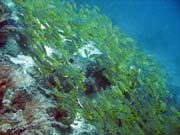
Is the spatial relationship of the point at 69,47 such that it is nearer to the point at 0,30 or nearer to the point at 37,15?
the point at 37,15

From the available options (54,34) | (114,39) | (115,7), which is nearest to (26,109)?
(54,34)

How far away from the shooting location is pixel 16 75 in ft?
17.1

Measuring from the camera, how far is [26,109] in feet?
15.9

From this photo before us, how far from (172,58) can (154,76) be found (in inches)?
848

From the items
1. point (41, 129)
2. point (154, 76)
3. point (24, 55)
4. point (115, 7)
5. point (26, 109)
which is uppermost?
point (115, 7)

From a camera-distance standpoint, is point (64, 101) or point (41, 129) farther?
point (64, 101)

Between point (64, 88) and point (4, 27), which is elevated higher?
point (4, 27)

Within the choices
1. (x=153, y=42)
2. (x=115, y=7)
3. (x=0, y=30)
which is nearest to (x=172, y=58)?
(x=153, y=42)

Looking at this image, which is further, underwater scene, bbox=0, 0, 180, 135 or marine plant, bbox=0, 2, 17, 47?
marine plant, bbox=0, 2, 17, 47

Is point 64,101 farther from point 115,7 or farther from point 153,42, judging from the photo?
point 115,7

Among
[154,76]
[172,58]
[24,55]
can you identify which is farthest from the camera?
[172,58]

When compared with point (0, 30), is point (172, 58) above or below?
above

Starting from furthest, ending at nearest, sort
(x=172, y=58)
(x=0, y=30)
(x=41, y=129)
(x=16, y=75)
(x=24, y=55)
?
(x=172, y=58) < (x=24, y=55) < (x=0, y=30) < (x=16, y=75) < (x=41, y=129)

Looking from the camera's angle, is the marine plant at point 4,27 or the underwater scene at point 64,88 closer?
the underwater scene at point 64,88
